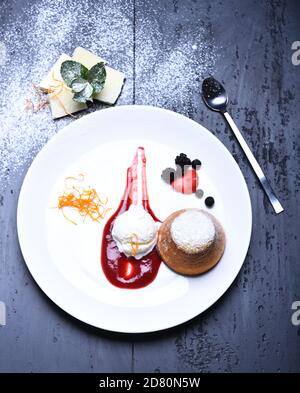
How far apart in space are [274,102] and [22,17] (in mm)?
923

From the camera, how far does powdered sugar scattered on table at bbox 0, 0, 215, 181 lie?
2.04m

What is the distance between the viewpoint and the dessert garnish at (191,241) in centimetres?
185

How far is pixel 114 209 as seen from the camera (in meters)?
1.98

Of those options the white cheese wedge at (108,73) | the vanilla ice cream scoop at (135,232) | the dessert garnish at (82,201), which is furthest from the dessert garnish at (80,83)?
the vanilla ice cream scoop at (135,232)

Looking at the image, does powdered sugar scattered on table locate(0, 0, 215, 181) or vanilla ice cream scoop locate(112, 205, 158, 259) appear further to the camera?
powdered sugar scattered on table locate(0, 0, 215, 181)

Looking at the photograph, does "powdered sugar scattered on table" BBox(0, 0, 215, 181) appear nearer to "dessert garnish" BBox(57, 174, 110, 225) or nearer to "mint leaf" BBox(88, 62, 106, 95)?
"mint leaf" BBox(88, 62, 106, 95)

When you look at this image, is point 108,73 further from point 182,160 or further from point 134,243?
point 134,243

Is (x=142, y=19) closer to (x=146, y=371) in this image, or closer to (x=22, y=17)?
(x=22, y=17)

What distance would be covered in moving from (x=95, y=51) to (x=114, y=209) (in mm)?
561

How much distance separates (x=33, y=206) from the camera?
194 cm

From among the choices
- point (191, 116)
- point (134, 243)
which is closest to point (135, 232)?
point (134, 243)

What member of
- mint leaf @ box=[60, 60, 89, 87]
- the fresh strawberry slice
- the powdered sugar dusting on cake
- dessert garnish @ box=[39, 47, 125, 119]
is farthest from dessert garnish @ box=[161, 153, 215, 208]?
mint leaf @ box=[60, 60, 89, 87]

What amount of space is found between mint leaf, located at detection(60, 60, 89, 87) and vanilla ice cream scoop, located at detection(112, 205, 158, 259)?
18.6 inches

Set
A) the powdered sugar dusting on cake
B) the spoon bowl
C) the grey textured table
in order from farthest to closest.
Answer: the spoon bowl, the grey textured table, the powdered sugar dusting on cake
